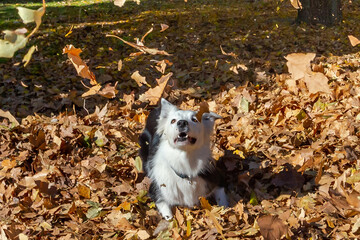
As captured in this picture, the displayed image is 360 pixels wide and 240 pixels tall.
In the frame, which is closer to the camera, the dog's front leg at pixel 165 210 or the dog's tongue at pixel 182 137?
the dog's tongue at pixel 182 137

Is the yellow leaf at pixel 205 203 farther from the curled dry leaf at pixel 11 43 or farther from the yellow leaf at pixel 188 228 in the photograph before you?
the curled dry leaf at pixel 11 43

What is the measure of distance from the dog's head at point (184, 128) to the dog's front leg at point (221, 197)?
1.69 feet

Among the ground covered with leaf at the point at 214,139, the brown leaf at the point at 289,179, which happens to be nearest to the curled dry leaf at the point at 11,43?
the ground covered with leaf at the point at 214,139

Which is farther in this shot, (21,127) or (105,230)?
(21,127)

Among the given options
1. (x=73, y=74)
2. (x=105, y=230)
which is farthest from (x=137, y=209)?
(x=73, y=74)

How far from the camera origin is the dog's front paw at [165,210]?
3426 millimetres

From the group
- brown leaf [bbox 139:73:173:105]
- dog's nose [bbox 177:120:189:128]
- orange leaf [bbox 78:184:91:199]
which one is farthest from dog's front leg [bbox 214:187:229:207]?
brown leaf [bbox 139:73:173:105]

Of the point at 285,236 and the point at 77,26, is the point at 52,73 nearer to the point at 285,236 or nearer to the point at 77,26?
the point at 77,26

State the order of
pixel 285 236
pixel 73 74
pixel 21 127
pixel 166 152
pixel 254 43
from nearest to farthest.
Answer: pixel 285 236, pixel 166 152, pixel 21 127, pixel 73 74, pixel 254 43

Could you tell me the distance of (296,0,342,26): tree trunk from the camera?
892 centimetres

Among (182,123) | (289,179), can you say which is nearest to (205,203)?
(182,123)

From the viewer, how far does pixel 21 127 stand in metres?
5.02

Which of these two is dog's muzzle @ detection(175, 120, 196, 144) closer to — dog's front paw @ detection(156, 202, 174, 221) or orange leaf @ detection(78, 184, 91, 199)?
dog's front paw @ detection(156, 202, 174, 221)

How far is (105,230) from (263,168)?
1.83 m
